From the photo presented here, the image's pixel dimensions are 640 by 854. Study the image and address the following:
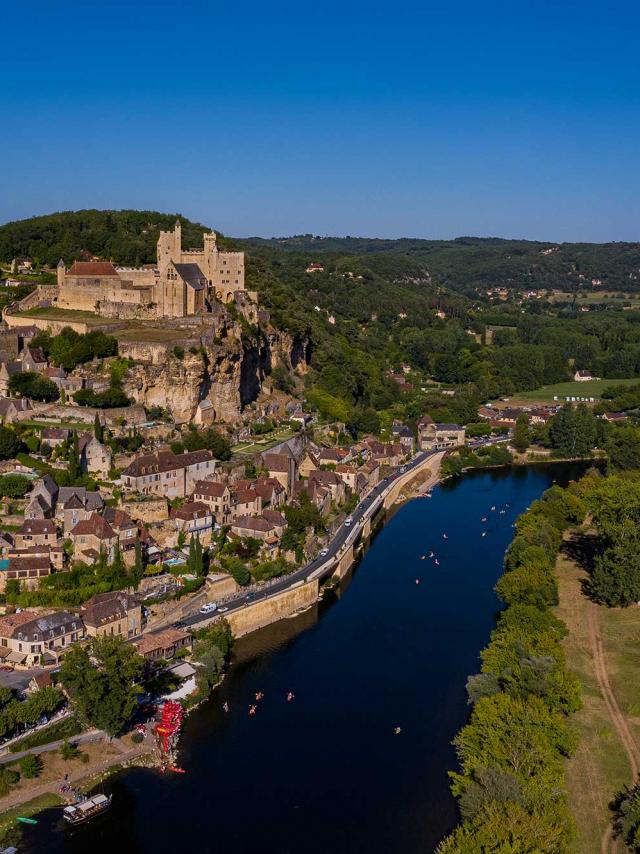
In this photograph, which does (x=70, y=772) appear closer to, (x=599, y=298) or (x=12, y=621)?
(x=12, y=621)

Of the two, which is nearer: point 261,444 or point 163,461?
point 163,461

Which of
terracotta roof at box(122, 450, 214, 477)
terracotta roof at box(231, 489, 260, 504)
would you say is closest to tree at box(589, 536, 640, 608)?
terracotta roof at box(231, 489, 260, 504)

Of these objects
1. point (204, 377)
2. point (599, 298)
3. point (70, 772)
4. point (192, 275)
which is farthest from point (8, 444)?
point (599, 298)

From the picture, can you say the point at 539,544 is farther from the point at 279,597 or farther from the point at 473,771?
the point at 473,771

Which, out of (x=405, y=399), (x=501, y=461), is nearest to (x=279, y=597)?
(x=501, y=461)

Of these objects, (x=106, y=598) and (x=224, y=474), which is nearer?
(x=106, y=598)

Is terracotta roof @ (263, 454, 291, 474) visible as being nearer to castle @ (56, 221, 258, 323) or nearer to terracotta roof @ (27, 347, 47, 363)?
castle @ (56, 221, 258, 323)
